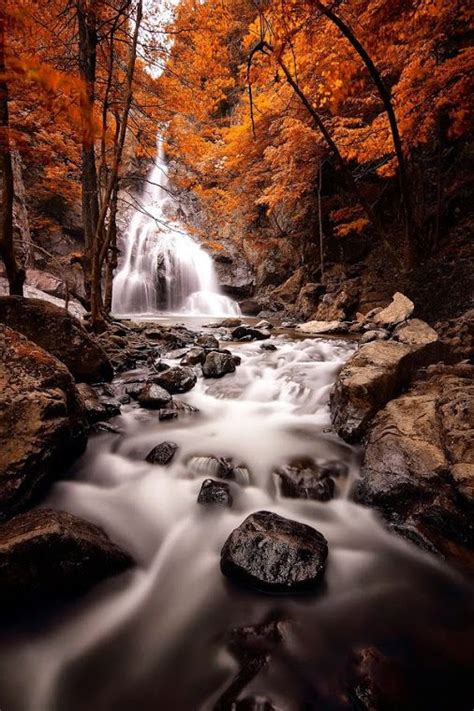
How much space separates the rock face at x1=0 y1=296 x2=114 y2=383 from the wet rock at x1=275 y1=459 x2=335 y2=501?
3384mm

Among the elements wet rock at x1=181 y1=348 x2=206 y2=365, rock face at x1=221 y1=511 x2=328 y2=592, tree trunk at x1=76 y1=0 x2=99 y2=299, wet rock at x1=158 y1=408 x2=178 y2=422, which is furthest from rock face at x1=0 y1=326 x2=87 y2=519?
tree trunk at x1=76 y1=0 x2=99 y2=299

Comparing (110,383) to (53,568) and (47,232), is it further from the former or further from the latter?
(47,232)

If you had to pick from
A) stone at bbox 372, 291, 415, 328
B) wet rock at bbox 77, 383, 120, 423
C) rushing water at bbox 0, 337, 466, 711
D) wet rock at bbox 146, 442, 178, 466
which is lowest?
rushing water at bbox 0, 337, 466, 711

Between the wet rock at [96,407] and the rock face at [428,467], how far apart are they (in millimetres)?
3107

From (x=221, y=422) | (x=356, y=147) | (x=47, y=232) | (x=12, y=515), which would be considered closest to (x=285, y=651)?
(x=12, y=515)

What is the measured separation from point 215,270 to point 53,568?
63.8 feet

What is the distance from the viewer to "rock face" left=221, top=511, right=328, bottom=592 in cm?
212

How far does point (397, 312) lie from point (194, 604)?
881 cm

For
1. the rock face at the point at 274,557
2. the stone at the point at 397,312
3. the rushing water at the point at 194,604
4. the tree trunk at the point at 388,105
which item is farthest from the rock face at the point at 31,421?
the stone at the point at 397,312

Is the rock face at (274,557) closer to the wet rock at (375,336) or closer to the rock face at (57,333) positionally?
the rock face at (57,333)

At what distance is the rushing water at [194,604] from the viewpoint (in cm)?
167

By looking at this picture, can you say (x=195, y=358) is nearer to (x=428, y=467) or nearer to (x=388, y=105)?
(x=428, y=467)

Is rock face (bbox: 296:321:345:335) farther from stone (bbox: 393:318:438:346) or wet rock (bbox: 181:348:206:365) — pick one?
wet rock (bbox: 181:348:206:365)

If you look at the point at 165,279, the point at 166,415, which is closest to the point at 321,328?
the point at 166,415
